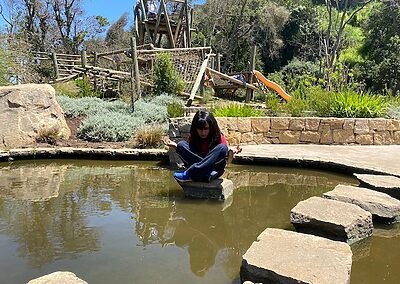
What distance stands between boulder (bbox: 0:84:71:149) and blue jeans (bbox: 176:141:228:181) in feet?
13.4

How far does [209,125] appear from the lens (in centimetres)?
404

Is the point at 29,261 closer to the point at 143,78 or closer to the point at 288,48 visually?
the point at 143,78

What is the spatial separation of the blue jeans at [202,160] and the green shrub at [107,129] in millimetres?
3627

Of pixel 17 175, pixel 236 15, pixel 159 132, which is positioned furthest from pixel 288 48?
pixel 17 175

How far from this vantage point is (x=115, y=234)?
3.30 metres

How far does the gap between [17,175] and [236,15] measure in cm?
2294

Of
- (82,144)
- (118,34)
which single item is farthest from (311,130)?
(118,34)

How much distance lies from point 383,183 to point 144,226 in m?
2.47

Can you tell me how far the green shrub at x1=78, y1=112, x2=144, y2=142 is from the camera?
763cm

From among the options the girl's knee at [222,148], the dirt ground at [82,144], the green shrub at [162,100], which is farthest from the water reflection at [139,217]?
the green shrub at [162,100]

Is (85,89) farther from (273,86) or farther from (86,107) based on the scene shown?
(273,86)

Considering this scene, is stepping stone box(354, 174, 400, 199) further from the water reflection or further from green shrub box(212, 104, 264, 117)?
green shrub box(212, 104, 264, 117)

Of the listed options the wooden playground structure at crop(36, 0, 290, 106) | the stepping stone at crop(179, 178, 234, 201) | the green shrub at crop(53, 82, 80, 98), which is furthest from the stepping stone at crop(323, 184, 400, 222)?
the green shrub at crop(53, 82, 80, 98)

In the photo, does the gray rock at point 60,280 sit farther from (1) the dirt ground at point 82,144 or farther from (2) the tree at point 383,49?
(2) the tree at point 383,49
